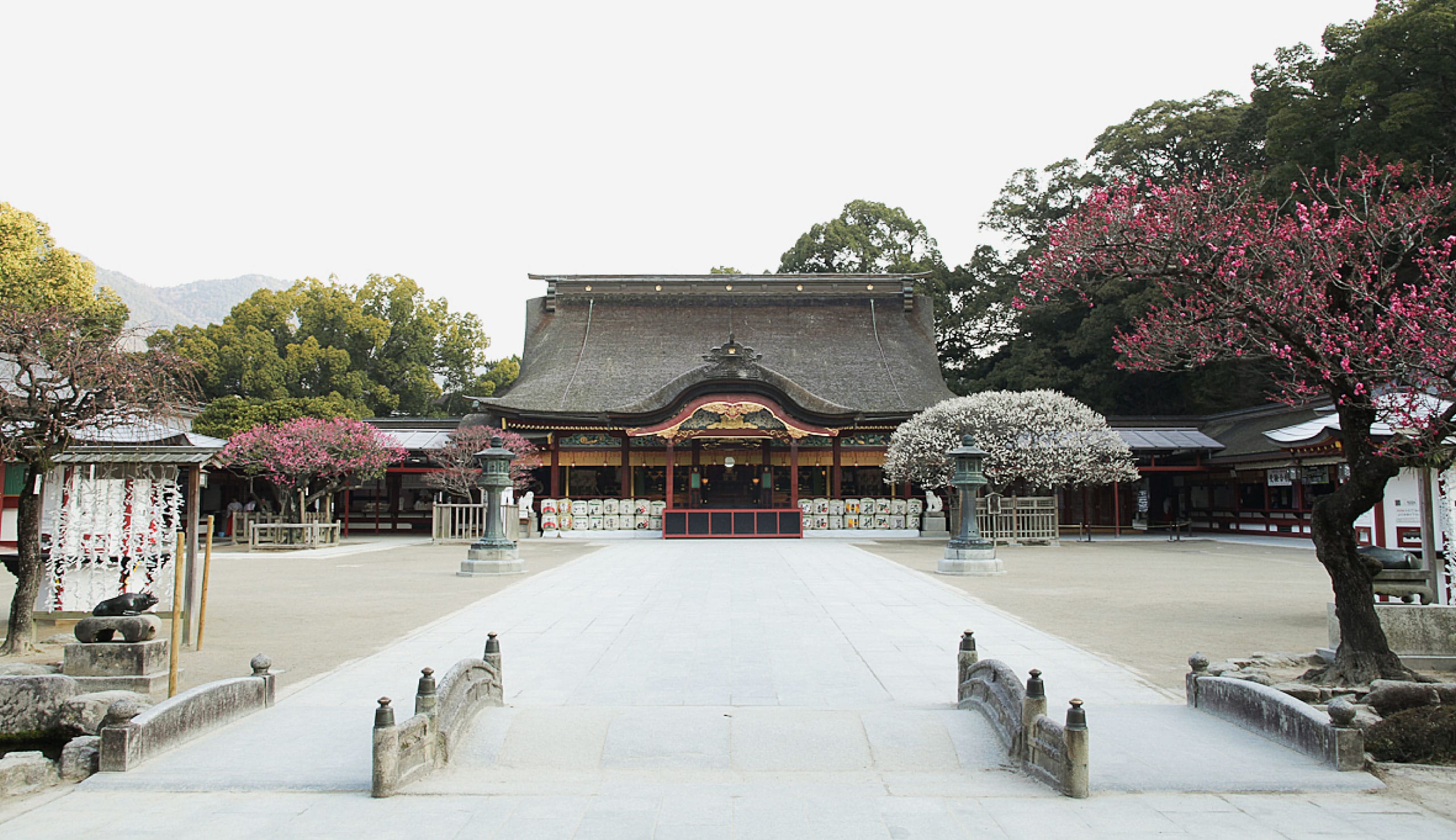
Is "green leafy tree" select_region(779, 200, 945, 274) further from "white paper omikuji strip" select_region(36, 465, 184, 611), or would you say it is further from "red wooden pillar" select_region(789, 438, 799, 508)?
"white paper omikuji strip" select_region(36, 465, 184, 611)

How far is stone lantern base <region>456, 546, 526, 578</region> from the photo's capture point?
1480 cm

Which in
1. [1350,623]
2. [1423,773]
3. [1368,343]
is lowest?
[1423,773]

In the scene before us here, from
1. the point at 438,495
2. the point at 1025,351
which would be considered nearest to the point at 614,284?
the point at 438,495

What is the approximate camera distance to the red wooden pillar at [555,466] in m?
26.5

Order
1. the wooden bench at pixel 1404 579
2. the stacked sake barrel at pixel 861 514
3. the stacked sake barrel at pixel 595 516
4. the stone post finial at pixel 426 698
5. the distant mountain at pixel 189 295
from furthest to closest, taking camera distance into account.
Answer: the distant mountain at pixel 189 295 → the stacked sake barrel at pixel 861 514 → the stacked sake barrel at pixel 595 516 → the wooden bench at pixel 1404 579 → the stone post finial at pixel 426 698

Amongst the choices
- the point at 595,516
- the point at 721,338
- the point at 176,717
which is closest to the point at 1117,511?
the point at 721,338

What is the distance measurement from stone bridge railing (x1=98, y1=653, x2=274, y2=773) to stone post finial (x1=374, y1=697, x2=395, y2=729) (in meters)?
1.54

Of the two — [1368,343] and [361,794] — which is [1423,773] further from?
[361,794]

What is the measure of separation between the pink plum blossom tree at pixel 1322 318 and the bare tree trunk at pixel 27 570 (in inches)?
371

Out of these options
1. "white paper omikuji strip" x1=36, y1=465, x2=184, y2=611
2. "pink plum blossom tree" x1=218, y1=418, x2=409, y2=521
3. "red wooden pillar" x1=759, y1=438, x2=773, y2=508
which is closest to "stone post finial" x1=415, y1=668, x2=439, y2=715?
"white paper omikuji strip" x1=36, y1=465, x2=184, y2=611

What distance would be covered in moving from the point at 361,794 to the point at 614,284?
1190 inches

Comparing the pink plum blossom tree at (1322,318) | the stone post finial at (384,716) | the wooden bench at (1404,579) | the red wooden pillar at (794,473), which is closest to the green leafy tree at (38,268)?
the red wooden pillar at (794,473)

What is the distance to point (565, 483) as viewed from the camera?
2772 centimetres

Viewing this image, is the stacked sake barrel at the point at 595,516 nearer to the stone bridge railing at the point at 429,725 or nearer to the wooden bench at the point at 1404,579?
the wooden bench at the point at 1404,579
